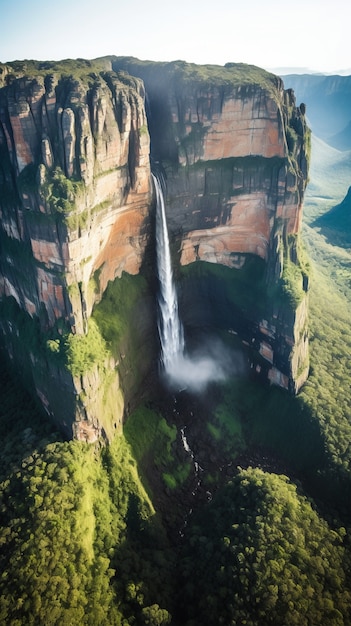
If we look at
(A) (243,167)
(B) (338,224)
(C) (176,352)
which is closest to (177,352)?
(C) (176,352)

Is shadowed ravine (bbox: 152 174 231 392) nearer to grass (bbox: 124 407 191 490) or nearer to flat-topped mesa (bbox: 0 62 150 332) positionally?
grass (bbox: 124 407 191 490)

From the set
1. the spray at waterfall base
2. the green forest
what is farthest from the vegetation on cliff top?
the green forest

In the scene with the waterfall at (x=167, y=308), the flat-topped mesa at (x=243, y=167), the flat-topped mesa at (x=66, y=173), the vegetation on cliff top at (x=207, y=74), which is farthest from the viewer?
the waterfall at (x=167, y=308)

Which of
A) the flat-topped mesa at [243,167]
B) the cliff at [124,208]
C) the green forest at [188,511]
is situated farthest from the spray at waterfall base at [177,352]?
the flat-topped mesa at [243,167]

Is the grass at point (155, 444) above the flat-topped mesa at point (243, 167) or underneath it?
underneath

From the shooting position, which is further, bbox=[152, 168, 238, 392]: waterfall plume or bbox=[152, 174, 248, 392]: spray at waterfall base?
bbox=[152, 174, 248, 392]: spray at waterfall base

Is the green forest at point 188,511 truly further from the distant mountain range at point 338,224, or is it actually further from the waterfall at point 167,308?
the distant mountain range at point 338,224
